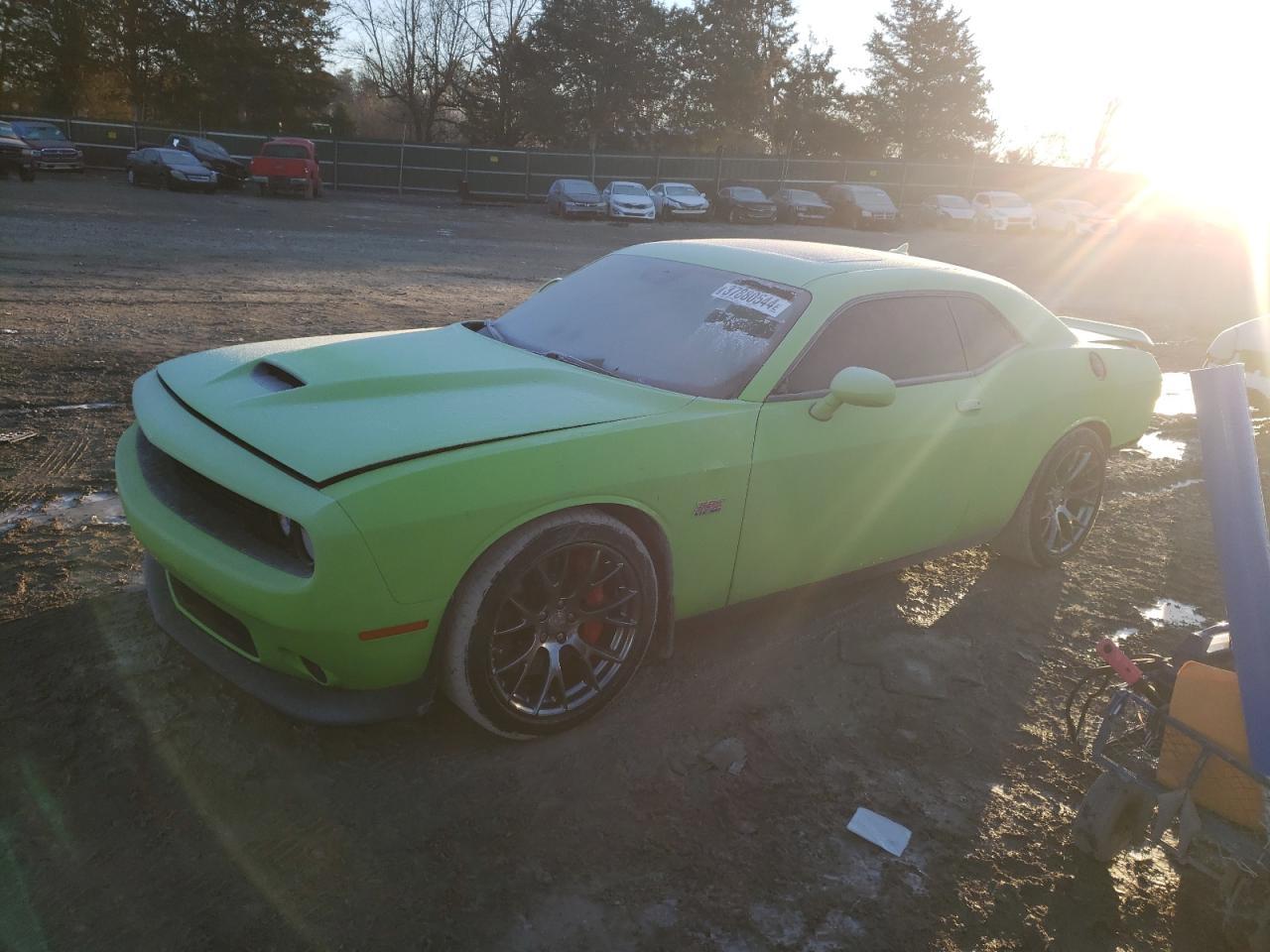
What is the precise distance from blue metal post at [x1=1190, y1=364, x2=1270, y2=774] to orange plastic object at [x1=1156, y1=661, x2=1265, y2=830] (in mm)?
132

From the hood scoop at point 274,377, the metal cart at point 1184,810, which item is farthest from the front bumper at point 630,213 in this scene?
the metal cart at point 1184,810

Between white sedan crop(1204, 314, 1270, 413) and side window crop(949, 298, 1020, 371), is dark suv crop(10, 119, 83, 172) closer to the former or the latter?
white sedan crop(1204, 314, 1270, 413)

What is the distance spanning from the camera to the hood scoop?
3.19m

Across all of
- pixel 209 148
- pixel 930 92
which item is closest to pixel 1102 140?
pixel 930 92

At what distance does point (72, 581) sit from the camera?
3756 millimetres

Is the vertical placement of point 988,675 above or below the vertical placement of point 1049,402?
below

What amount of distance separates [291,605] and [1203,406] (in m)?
2.53

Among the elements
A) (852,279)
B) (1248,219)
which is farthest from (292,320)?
(1248,219)

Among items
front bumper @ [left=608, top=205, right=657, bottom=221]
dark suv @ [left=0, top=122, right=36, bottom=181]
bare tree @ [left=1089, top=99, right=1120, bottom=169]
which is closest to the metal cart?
front bumper @ [left=608, top=205, right=657, bottom=221]

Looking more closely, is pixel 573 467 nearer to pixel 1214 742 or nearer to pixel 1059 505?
pixel 1214 742

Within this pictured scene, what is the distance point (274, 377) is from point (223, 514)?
64cm

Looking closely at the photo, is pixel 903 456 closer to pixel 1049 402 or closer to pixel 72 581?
pixel 1049 402

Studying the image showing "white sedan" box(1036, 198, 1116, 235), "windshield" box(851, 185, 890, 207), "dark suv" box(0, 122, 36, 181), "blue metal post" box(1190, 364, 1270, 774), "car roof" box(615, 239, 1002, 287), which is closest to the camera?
"blue metal post" box(1190, 364, 1270, 774)

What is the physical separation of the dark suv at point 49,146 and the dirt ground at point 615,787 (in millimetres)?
27776
